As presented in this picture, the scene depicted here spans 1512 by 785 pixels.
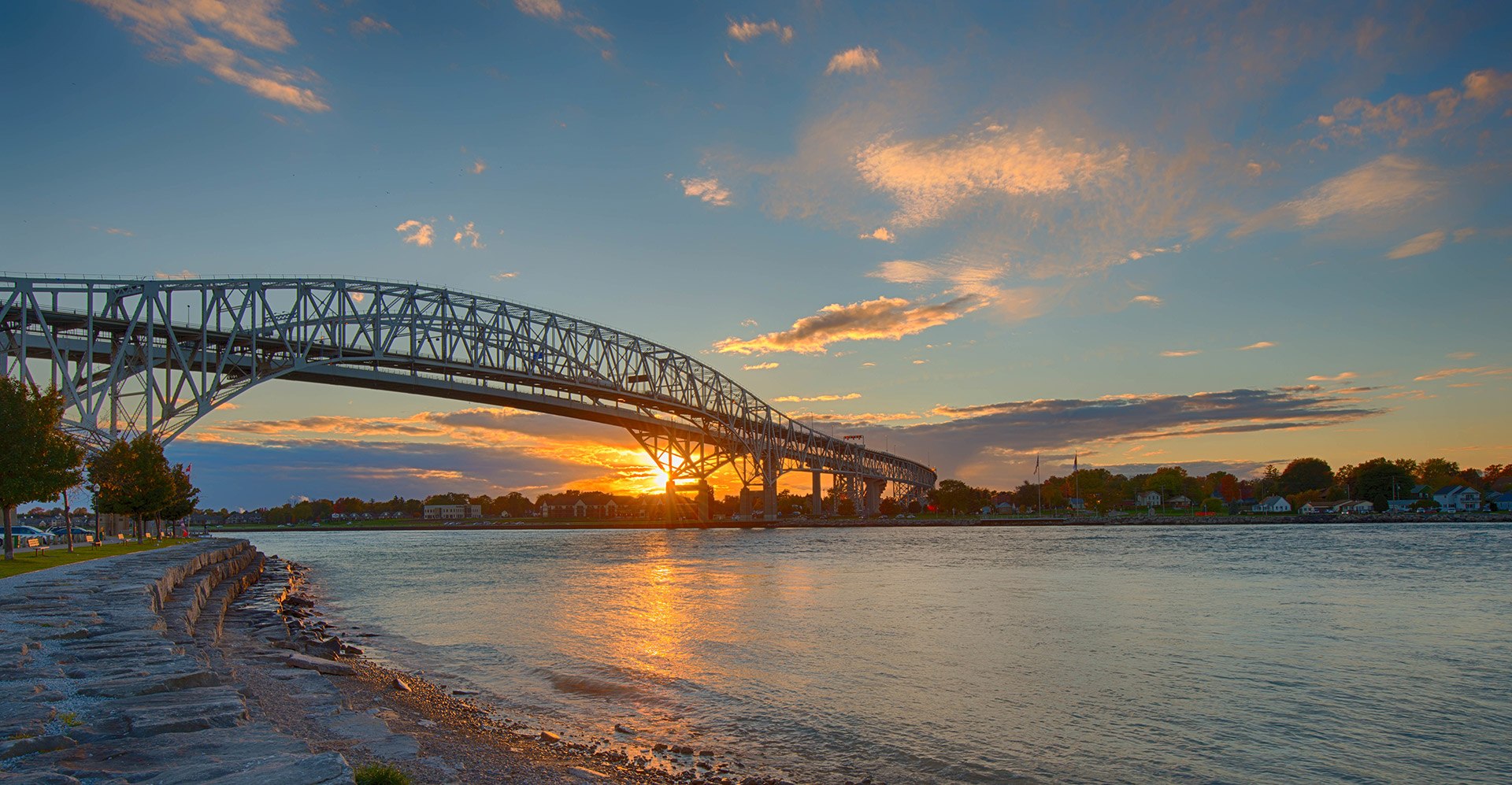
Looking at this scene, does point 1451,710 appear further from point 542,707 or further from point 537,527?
point 537,527

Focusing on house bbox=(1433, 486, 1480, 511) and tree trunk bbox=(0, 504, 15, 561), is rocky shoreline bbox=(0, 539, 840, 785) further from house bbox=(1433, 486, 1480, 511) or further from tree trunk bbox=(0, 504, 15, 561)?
house bbox=(1433, 486, 1480, 511)

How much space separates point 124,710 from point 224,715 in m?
0.76

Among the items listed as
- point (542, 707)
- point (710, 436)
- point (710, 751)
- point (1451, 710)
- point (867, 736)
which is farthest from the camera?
point (710, 436)

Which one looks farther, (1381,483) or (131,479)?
(1381,483)

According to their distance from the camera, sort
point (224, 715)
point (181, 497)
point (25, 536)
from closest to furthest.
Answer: point (224, 715)
point (25, 536)
point (181, 497)

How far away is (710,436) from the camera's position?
106 m

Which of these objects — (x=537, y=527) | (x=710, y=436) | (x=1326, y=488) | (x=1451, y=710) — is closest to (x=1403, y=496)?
(x=1326, y=488)

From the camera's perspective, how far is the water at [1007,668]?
913 centimetres

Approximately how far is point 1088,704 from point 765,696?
4200 millimetres

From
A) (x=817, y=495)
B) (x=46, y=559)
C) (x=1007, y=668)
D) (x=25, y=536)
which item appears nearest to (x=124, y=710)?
(x=1007, y=668)

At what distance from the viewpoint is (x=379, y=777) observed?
17.9 feet

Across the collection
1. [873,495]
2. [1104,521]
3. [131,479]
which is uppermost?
[131,479]

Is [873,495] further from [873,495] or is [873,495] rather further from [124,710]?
[124,710]

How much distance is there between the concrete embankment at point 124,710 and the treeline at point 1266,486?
539 ft
